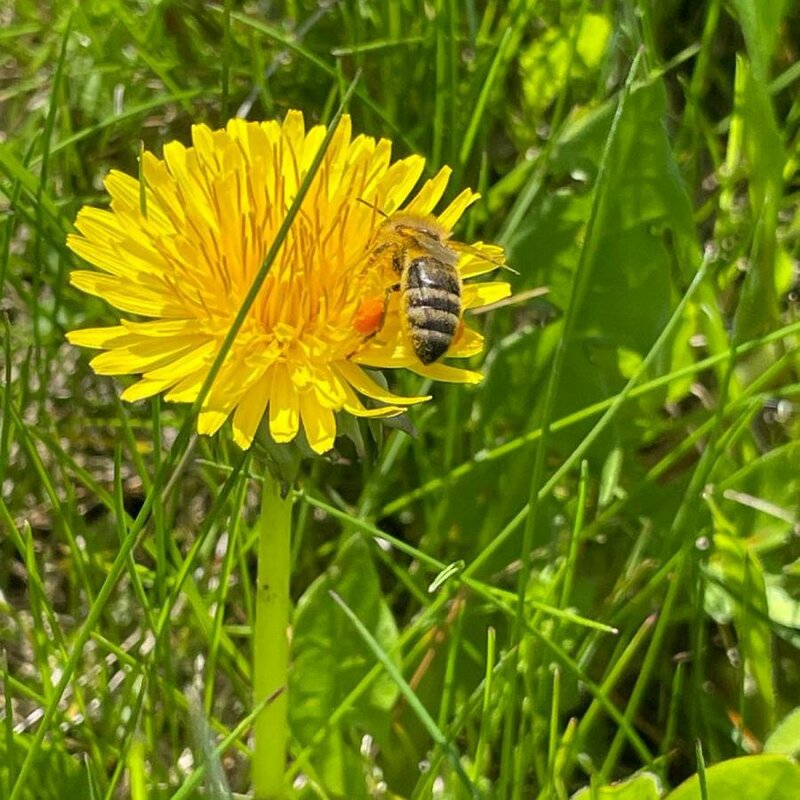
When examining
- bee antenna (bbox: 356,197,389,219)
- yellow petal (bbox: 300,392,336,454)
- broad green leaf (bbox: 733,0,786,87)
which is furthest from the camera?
broad green leaf (bbox: 733,0,786,87)

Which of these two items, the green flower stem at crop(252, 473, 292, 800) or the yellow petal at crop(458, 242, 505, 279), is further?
the yellow petal at crop(458, 242, 505, 279)

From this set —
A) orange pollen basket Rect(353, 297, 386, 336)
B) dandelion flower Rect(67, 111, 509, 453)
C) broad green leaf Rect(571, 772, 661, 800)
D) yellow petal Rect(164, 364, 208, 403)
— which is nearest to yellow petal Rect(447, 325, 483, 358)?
dandelion flower Rect(67, 111, 509, 453)

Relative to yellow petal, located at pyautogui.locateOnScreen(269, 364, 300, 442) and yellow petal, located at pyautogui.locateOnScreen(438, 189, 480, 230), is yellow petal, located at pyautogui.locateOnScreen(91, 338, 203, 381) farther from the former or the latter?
yellow petal, located at pyautogui.locateOnScreen(438, 189, 480, 230)

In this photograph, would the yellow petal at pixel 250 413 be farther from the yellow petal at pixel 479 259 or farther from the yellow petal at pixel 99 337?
the yellow petal at pixel 479 259

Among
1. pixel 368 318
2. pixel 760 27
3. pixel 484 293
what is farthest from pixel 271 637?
pixel 760 27

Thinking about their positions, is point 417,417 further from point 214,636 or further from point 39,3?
point 39,3

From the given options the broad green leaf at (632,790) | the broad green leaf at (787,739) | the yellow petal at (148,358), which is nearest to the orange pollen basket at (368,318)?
the yellow petal at (148,358)
